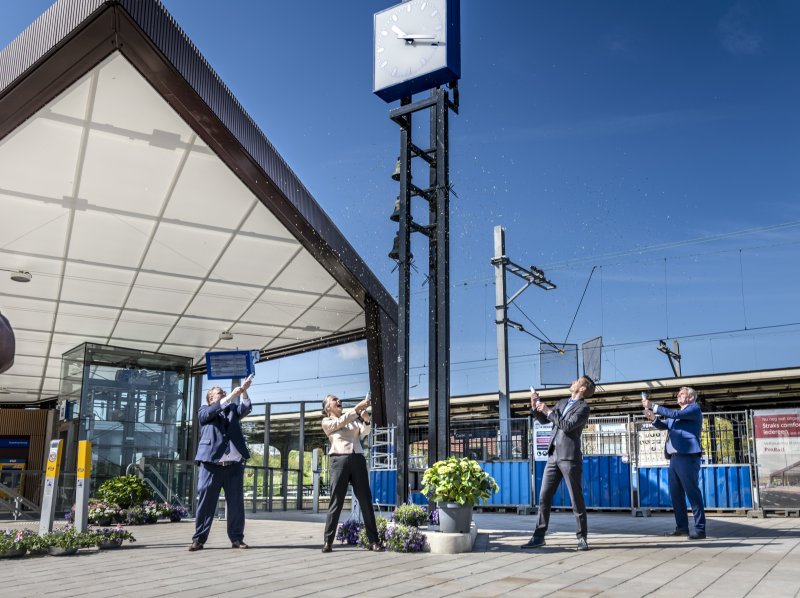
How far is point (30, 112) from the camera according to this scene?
8.08m

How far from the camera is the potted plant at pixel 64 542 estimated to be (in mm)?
7320

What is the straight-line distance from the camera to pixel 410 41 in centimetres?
909

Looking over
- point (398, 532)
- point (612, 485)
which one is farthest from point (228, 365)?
point (398, 532)

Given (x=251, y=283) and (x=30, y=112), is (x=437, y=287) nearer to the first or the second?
(x=30, y=112)

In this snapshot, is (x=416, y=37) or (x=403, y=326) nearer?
(x=403, y=326)

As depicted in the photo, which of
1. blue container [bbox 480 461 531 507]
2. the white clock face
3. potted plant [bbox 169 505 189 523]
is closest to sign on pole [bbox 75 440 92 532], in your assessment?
potted plant [bbox 169 505 189 523]

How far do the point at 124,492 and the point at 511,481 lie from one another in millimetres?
7421

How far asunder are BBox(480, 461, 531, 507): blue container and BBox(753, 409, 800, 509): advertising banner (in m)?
4.27

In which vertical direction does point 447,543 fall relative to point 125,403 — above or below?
below

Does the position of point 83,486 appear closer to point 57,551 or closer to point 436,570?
point 57,551

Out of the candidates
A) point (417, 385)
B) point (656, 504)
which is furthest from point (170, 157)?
point (417, 385)

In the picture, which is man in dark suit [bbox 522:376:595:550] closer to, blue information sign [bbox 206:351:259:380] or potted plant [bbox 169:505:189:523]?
potted plant [bbox 169:505:189:523]

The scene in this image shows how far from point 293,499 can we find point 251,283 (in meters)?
6.51

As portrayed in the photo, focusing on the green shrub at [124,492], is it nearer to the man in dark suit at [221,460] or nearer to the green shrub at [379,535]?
the man in dark suit at [221,460]
